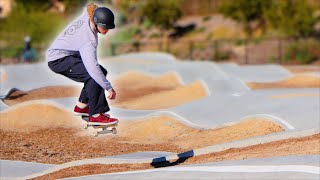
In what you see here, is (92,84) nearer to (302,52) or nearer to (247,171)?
(247,171)

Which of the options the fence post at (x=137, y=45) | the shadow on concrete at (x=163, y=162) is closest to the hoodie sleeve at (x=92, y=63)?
the shadow on concrete at (x=163, y=162)

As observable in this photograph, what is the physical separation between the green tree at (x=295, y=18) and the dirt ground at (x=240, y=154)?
3653 cm

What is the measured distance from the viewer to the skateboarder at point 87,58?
6676mm

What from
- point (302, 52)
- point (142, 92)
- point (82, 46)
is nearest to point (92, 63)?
point (82, 46)

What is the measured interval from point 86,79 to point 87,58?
0.37m

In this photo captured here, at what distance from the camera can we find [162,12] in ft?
194

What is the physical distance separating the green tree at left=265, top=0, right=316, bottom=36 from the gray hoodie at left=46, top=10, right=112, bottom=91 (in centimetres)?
3999

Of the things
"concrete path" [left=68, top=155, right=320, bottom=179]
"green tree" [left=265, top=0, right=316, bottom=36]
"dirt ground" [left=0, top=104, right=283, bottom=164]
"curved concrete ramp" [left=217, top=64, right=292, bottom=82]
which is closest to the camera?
"concrete path" [left=68, top=155, right=320, bottom=179]

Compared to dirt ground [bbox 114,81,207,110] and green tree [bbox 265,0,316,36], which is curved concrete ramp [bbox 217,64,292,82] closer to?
dirt ground [bbox 114,81,207,110]

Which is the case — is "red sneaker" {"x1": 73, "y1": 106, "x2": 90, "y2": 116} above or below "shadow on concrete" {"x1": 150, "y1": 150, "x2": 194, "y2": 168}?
above

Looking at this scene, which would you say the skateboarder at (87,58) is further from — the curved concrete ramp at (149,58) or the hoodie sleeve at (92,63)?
the curved concrete ramp at (149,58)

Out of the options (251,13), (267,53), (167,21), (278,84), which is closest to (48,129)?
(278,84)

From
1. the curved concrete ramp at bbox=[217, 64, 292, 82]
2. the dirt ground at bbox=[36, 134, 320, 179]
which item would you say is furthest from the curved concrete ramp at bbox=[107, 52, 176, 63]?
the dirt ground at bbox=[36, 134, 320, 179]

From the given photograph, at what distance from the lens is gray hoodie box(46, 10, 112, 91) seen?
670 centimetres
